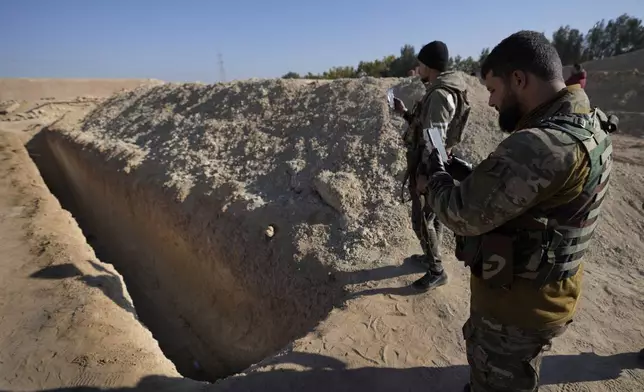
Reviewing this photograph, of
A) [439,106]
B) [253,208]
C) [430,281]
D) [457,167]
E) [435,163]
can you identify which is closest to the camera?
[435,163]

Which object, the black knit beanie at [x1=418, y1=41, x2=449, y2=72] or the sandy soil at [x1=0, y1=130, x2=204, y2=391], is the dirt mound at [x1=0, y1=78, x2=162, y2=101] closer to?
the sandy soil at [x1=0, y1=130, x2=204, y2=391]

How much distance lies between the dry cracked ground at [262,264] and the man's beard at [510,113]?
Answer: 1837 millimetres

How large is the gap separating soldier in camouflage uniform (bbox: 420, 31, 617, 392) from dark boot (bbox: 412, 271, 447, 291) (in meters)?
1.83

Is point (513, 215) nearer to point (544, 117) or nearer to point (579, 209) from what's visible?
point (579, 209)

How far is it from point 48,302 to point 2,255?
5.91 feet

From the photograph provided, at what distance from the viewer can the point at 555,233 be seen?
1438 millimetres

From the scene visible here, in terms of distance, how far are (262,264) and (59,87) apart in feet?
75.3

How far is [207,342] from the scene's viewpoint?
5.24 metres

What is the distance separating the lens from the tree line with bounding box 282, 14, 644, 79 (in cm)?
2028

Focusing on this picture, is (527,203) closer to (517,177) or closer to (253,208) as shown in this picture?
(517,177)

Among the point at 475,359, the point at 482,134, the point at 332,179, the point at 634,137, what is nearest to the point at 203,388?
the point at 475,359

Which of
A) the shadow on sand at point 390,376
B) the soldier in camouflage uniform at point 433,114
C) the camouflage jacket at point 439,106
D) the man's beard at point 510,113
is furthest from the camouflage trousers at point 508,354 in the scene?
the camouflage jacket at point 439,106

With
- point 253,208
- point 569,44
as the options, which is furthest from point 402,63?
point 253,208

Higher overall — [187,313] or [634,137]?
[634,137]
